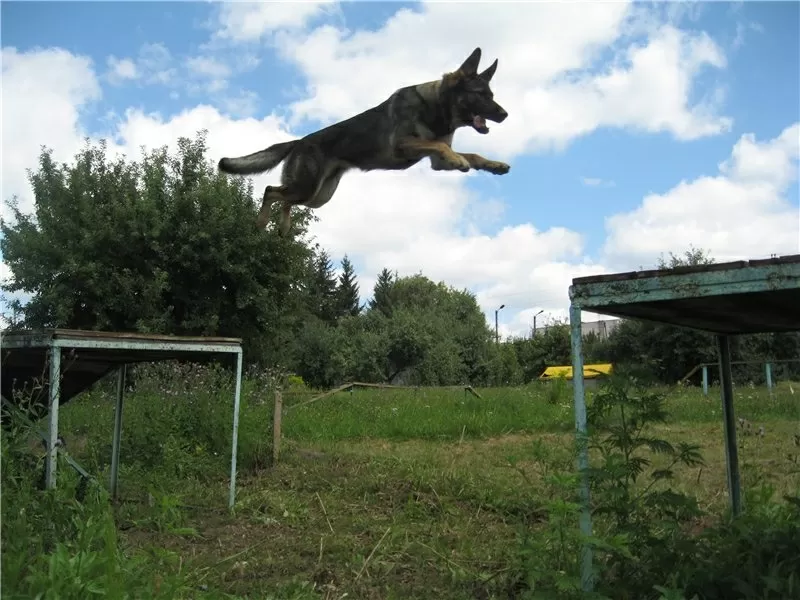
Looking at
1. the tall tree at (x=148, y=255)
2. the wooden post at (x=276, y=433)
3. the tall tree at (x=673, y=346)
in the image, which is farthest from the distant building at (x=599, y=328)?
the wooden post at (x=276, y=433)

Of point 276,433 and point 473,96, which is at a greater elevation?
point 473,96

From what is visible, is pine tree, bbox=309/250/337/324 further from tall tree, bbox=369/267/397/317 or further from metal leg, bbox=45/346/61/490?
metal leg, bbox=45/346/61/490

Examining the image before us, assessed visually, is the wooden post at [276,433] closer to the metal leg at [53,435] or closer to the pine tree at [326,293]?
the metal leg at [53,435]

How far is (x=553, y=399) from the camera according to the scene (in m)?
12.7

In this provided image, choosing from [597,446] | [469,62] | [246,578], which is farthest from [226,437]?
[597,446]

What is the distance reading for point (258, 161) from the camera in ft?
17.9

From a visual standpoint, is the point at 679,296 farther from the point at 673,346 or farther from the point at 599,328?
the point at 599,328

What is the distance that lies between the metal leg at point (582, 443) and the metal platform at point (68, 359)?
2705 mm

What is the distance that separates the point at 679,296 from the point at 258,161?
3.55 meters

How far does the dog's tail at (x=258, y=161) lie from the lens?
533 cm

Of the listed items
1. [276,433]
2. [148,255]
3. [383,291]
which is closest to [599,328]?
[383,291]

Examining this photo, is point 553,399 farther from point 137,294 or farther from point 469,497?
point 137,294

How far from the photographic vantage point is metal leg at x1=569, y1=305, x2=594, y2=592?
2906 millimetres

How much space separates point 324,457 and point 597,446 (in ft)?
16.6
